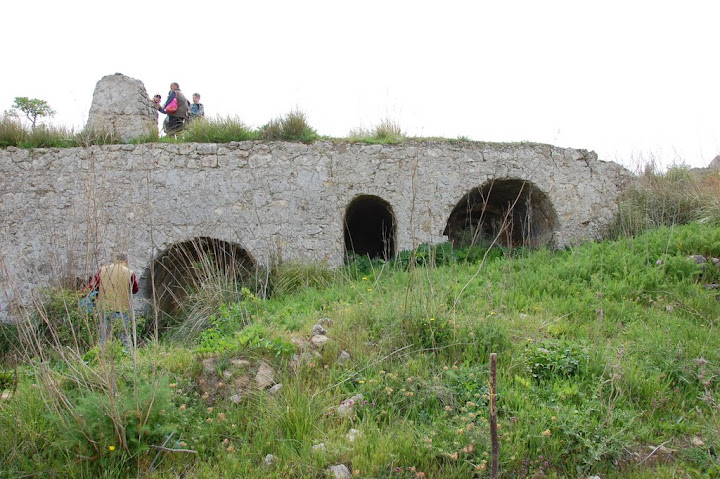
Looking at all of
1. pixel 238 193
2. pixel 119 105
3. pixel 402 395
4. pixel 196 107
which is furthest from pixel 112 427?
pixel 196 107

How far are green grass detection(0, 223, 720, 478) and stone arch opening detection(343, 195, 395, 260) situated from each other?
3568 mm

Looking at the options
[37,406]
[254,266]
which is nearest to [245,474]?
[37,406]

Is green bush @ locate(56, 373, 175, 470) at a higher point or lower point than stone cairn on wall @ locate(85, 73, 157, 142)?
lower

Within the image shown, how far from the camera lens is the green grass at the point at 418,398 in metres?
3.34

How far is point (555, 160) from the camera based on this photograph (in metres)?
8.73

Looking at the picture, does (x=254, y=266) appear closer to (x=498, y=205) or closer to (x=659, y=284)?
(x=498, y=205)

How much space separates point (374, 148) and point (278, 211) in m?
1.79

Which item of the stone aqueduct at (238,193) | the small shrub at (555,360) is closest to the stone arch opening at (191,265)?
the stone aqueduct at (238,193)

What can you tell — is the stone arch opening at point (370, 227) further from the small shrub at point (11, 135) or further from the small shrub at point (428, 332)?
the small shrub at point (11, 135)

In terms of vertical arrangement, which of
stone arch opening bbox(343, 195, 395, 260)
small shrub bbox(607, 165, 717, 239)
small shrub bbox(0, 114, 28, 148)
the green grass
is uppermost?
small shrub bbox(0, 114, 28, 148)

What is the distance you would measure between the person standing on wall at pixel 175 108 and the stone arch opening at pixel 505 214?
5.20 metres

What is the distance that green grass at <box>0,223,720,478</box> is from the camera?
10.9 feet

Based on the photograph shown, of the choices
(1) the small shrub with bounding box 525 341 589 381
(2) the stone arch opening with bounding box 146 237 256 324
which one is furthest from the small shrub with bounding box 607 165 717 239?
(2) the stone arch opening with bounding box 146 237 256 324

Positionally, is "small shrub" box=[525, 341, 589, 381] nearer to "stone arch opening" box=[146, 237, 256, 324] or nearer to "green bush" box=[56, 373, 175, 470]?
"green bush" box=[56, 373, 175, 470]
